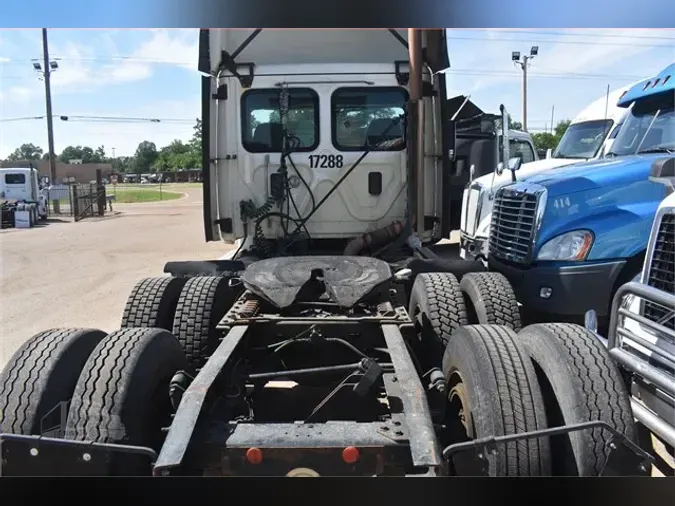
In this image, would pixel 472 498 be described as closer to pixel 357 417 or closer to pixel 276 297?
pixel 357 417

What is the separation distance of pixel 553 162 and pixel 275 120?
468 cm

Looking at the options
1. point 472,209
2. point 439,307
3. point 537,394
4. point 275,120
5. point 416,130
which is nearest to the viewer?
point 537,394

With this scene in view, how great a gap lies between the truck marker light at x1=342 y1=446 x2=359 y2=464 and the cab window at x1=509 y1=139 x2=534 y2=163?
10.6m

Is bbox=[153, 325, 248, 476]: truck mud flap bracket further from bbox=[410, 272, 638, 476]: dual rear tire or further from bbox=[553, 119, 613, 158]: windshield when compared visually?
bbox=[553, 119, 613, 158]: windshield

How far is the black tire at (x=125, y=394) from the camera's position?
265cm

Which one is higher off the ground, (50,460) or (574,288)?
(574,288)

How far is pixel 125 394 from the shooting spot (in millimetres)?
2721

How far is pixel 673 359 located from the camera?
280cm

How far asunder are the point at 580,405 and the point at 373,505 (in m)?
0.99

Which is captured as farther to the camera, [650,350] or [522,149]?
[522,149]

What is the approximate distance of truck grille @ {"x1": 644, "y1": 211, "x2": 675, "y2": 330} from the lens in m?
3.27

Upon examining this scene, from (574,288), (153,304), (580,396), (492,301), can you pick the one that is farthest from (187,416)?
(574,288)

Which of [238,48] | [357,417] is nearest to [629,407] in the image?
[357,417]

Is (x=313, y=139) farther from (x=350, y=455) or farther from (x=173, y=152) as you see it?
(x=173, y=152)
